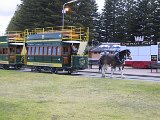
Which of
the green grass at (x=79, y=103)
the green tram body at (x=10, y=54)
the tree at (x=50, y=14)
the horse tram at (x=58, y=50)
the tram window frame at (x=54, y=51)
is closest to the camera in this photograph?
the green grass at (x=79, y=103)

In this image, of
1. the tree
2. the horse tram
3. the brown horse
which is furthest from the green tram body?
the tree

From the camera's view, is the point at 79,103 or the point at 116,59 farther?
the point at 116,59

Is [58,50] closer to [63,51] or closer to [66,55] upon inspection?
[63,51]

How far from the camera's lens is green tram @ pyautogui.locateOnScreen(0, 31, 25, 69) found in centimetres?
4364

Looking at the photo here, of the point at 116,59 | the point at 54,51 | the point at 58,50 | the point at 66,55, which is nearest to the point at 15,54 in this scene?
the point at 54,51

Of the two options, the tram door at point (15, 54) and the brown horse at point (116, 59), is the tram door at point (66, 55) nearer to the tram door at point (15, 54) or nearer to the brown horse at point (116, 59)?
the brown horse at point (116, 59)

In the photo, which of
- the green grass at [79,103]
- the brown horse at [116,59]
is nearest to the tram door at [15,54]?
the brown horse at [116,59]

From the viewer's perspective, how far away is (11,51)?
146 feet

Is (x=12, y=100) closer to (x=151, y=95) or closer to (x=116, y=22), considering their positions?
(x=151, y=95)

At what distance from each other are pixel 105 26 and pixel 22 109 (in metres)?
83.3

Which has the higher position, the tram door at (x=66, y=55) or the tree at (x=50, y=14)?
the tree at (x=50, y=14)

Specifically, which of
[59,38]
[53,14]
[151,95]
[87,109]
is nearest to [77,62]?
[59,38]

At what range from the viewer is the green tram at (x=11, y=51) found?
143 ft

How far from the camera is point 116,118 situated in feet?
39.0
